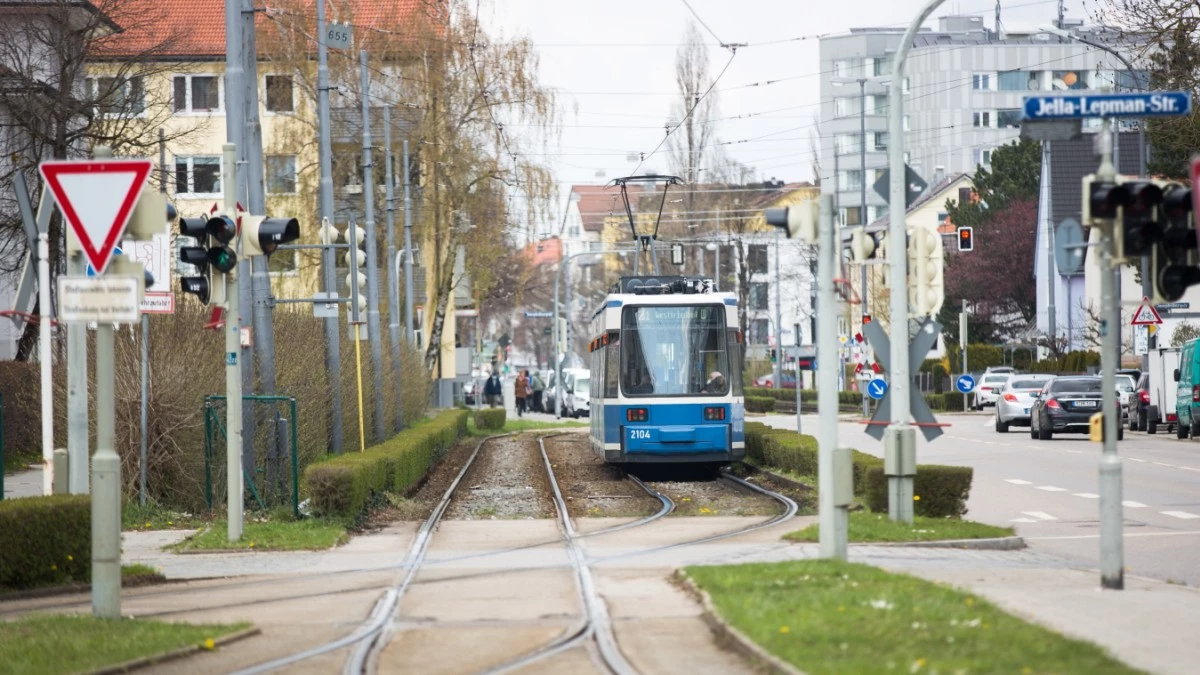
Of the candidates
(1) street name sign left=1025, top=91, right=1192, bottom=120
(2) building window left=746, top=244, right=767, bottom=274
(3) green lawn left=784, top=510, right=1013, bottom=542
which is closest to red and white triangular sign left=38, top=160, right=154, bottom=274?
(1) street name sign left=1025, top=91, right=1192, bottom=120

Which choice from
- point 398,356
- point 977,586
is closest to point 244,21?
point 977,586

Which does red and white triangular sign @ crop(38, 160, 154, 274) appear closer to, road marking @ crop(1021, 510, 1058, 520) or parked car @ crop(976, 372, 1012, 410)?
road marking @ crop(1021, 510, 1058, 520)

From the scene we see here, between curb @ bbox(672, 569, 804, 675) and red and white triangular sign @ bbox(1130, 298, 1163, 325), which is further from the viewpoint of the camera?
red and white triangular sign @ bbox(1130, 298, 1163, 325)

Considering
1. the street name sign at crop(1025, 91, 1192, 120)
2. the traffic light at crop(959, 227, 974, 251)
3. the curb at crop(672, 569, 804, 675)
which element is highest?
the traffic light at crop(959, 227, 974, 251)

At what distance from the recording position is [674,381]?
30.1 meters

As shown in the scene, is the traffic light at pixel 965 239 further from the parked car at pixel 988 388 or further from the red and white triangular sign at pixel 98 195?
the red and white triangular sign at pixel 98 195

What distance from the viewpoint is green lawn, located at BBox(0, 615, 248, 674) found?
10.1 metres

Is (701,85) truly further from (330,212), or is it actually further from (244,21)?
(244,21)

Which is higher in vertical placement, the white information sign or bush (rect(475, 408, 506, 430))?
the white information sign

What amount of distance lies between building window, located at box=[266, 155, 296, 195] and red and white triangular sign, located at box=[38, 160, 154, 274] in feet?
Answer: 134

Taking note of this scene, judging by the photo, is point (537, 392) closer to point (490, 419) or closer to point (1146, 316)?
point (490, 419)

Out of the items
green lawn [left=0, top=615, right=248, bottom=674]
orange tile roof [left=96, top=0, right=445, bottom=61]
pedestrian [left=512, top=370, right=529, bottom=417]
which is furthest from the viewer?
pedestrian [left=512, top=370, right=529, bottom=417]

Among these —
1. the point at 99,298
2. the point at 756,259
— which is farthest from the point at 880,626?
the point at 756,259

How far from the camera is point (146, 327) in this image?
2020 centimetres
